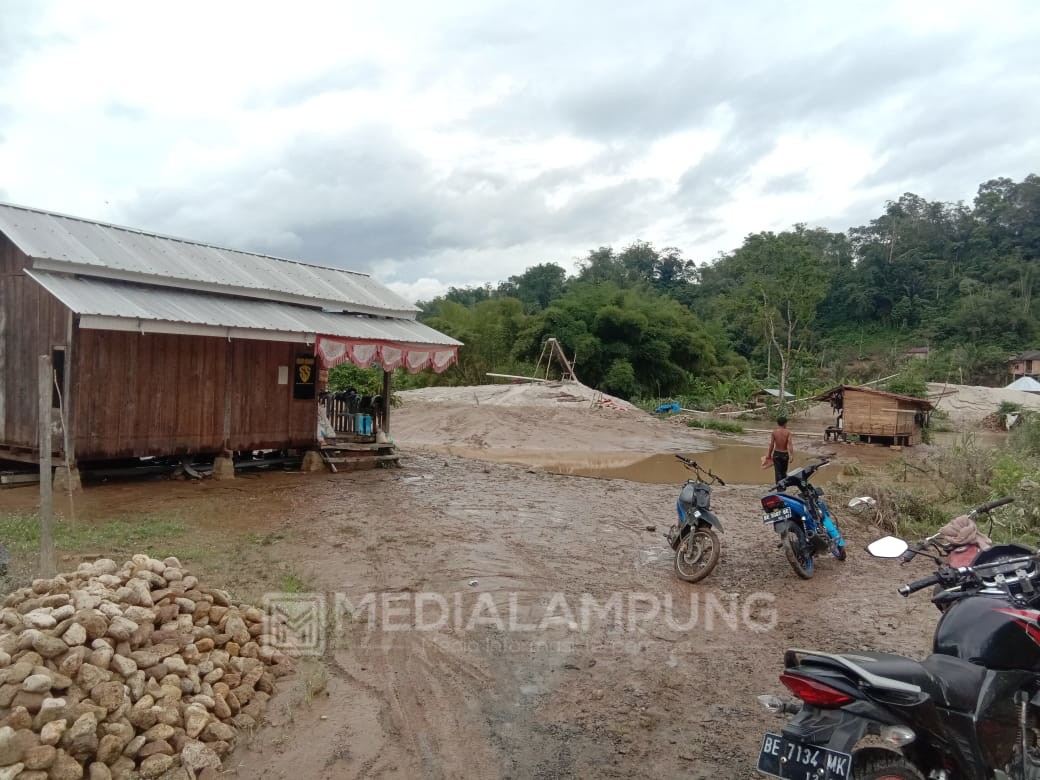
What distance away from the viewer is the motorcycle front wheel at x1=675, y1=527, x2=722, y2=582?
7023mm

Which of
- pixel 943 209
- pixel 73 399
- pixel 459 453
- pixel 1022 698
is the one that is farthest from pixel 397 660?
pixel 943 209

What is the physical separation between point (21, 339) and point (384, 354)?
5.38 m

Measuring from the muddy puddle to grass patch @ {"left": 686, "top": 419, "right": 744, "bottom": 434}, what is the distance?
724 centimetres

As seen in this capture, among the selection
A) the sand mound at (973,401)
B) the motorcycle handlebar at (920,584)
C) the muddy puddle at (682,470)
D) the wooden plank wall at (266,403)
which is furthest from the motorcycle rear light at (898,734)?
the sand mound at (973,401)

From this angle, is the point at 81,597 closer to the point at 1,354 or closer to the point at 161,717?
the point at 161,717

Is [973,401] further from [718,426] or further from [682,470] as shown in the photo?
[682,470]

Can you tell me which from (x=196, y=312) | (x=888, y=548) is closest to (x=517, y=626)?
(x=888, y=548)

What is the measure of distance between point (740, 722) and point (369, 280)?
555 inches

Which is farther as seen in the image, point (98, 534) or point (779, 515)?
point (98, 534)

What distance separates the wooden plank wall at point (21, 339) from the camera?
10.1 m

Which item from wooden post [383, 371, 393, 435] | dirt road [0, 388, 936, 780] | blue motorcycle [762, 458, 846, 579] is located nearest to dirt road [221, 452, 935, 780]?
dirt road [0, 388, 936, 780]

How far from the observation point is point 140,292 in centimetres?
1052

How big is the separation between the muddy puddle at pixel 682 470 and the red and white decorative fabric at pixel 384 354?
436 centimetres

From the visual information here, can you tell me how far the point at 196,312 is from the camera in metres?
10.6
